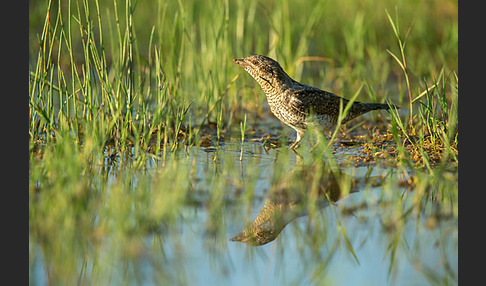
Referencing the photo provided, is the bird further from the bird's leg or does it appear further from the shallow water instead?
the shallow water

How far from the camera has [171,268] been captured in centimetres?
399

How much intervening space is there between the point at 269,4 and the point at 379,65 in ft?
11.1

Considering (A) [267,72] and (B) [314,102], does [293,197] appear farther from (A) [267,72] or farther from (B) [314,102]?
(A) [267,72]

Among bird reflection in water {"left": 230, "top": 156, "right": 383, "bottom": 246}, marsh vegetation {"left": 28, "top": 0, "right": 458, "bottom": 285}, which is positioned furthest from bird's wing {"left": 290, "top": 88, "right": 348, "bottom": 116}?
bird reflection in water {"left": 230, "top": 156, "right": 383, "bottom": 246}

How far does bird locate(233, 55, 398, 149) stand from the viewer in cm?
680

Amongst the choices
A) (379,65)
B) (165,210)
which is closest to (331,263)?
(165,210)

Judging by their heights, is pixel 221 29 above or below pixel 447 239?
above

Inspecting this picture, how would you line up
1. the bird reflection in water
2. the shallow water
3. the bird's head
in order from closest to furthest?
the shallow water < the bird reflection in water < the bird's head

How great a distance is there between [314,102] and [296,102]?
21cm

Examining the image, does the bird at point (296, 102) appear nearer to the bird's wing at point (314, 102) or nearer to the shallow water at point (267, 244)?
the bird's wing at point (314, 102)

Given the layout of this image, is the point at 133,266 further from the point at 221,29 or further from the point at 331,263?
the point at 221,29

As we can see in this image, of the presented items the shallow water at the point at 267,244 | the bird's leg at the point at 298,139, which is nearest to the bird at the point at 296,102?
the bird's leg at the point at 298,139

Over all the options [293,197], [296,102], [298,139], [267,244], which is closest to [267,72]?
[296,102]

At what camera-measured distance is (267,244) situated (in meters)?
4.48
